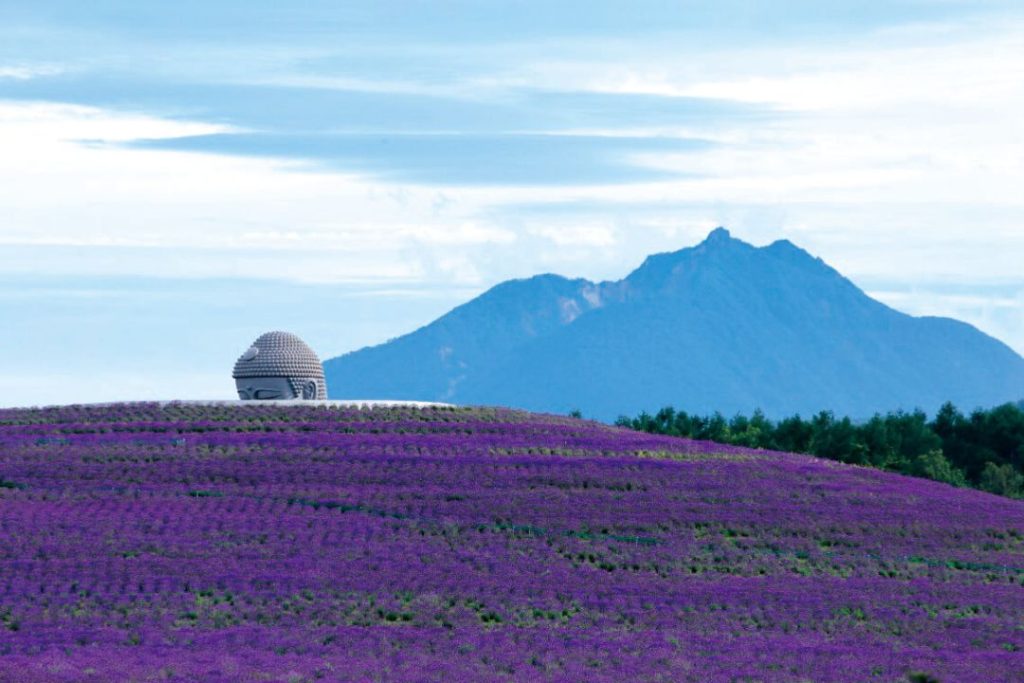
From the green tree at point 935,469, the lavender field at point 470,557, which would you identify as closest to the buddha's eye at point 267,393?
the lavender field at point 470,557

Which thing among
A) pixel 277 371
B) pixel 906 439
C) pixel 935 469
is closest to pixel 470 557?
pixel 277 371

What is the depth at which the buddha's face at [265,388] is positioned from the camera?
7962 cm

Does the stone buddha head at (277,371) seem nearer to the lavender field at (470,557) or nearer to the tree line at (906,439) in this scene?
the lavender field at (470,557)

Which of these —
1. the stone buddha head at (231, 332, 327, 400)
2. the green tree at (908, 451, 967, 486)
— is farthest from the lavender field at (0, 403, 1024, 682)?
the green tree at (908, 451, 967, 486)

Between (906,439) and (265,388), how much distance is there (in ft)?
127

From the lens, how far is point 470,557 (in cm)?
4281

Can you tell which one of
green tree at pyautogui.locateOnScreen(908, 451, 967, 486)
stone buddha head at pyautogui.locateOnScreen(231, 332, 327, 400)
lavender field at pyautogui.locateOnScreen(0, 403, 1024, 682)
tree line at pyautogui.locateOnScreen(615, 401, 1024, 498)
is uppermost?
stone buddha head at pyautogui.locateOnScreen(231, 332, 327, 400)

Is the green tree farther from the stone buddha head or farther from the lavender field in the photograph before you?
the stone buddha head

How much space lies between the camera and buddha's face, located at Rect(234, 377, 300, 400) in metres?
79.6

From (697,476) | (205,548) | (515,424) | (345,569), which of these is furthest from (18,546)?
(515,424)

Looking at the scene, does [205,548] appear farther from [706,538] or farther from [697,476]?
[697,476]

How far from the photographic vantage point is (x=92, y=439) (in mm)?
63344

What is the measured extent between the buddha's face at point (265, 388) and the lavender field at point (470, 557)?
9287 millimetres

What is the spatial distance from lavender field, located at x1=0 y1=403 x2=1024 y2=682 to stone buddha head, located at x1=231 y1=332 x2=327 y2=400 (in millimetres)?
9203
